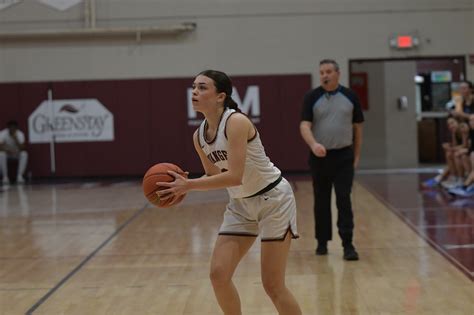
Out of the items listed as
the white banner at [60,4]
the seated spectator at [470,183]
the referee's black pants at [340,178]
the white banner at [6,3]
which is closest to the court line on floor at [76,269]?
the referee's black pants at [340,178]

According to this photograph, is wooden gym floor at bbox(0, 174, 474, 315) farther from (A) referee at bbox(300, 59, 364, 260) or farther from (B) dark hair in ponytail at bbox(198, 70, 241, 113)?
(B) dark hair in ponytail at bbox(198, 70, 241, 113)

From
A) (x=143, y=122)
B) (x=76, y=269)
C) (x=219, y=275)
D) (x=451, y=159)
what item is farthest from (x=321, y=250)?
(x=143, y=122)

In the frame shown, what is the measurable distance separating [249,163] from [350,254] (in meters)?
2.88

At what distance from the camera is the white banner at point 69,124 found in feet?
54.9

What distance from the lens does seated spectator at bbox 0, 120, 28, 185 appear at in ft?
52.6

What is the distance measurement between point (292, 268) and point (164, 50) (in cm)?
1124

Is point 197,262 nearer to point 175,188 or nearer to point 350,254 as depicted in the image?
point 350,254

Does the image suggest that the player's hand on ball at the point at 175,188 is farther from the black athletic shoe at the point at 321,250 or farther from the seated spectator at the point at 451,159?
the seated spectator at the point at 451,159

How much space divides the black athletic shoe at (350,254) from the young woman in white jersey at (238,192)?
261cm

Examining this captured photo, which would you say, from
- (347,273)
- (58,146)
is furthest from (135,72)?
(347,273)

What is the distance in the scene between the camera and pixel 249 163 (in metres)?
3.70

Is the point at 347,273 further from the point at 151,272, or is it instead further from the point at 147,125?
the point at 147,125

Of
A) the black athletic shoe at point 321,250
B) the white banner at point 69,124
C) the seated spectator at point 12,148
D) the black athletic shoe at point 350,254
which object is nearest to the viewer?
the black athletic shoe at point 350,254

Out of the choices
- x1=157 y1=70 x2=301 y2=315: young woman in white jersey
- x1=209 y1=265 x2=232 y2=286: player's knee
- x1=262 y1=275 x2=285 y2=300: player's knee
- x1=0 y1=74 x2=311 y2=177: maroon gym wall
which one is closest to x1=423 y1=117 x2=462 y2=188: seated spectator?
x1=0 y1=74 x2=311 y2=177: maroon gym wall
